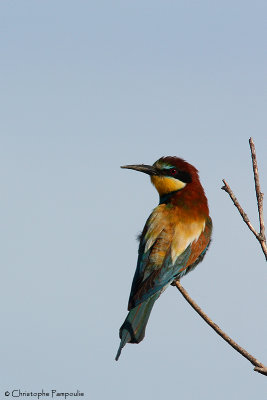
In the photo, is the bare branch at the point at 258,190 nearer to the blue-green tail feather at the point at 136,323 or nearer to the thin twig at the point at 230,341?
the thin twig at the point at 230,341

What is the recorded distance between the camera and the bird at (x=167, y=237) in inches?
177

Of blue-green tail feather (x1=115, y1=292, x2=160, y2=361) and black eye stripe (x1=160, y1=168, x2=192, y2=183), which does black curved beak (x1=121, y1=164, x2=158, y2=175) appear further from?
blue-green tail feather (x1=115, y1=292, x2=160, y2=361)

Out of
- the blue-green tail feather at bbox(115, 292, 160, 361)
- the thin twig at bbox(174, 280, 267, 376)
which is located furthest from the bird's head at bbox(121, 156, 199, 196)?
the thin twig at bbox(174, 280, 267, 376)

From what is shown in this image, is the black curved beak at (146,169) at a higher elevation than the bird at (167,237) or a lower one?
higher

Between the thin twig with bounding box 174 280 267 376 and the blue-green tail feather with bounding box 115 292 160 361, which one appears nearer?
the thin twig with bounding box 174 280 267 376

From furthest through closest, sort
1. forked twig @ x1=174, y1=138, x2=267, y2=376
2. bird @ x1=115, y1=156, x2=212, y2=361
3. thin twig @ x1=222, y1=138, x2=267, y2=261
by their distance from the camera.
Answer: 1. bird @ x1=115, y1=156, x2=212, y2=361
2. thin twig @ x1=222, y1=138, x2=267, y2=261
3. forked twig @ x1=174, y1=138, x2=267, y2=376

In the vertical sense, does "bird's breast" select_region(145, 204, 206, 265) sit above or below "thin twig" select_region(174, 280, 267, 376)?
above

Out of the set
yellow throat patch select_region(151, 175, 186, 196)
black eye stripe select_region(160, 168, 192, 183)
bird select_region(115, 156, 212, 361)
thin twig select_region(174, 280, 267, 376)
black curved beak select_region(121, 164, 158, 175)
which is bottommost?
thin twig select_region(174, 280, 267, 376)

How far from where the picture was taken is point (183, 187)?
208 inches

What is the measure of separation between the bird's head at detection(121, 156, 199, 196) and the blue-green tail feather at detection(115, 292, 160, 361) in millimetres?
989

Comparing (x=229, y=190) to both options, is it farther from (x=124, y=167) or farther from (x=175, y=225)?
(x=124, y=167)

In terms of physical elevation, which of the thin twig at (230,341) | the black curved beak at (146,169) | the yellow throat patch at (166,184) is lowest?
the thin twig at (230,341)

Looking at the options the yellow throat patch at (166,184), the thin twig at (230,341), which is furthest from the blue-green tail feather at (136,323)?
the yellow throat patch at (166,184)

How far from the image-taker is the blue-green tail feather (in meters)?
4.18
